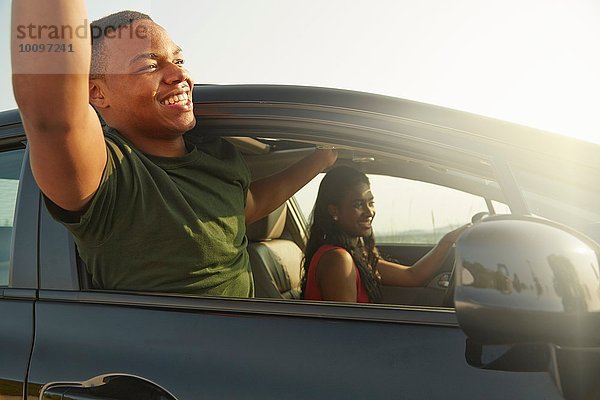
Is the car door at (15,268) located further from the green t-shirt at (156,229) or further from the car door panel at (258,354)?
the green t-shirt at (156,229)

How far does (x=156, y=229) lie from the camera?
1778mm

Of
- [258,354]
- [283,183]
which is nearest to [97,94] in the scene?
[283,183]

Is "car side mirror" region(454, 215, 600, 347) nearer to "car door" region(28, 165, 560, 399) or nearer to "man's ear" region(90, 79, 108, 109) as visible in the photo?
"car door" region(28, 165, 560, 399)

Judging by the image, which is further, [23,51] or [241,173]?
[241,173]

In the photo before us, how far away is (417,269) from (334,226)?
45 centimetres

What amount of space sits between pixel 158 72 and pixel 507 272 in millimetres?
1300

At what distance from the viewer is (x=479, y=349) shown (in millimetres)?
1300

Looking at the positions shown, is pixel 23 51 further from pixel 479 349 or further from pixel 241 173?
pixel 479 349

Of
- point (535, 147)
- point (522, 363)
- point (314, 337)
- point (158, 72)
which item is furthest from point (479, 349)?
point (158, 72)

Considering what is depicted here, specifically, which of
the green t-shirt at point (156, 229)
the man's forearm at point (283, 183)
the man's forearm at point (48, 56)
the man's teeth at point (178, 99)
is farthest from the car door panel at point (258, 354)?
the man's forearm at point (283, 183)

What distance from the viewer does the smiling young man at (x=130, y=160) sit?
146cm

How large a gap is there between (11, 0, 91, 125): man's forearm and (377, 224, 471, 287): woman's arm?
1603 millimetres

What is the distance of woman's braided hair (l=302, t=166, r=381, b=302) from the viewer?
2494mm

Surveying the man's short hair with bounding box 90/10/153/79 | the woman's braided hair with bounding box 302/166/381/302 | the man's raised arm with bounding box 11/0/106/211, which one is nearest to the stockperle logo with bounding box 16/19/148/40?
the man's raised arm with bounding box 11/0/106/211
